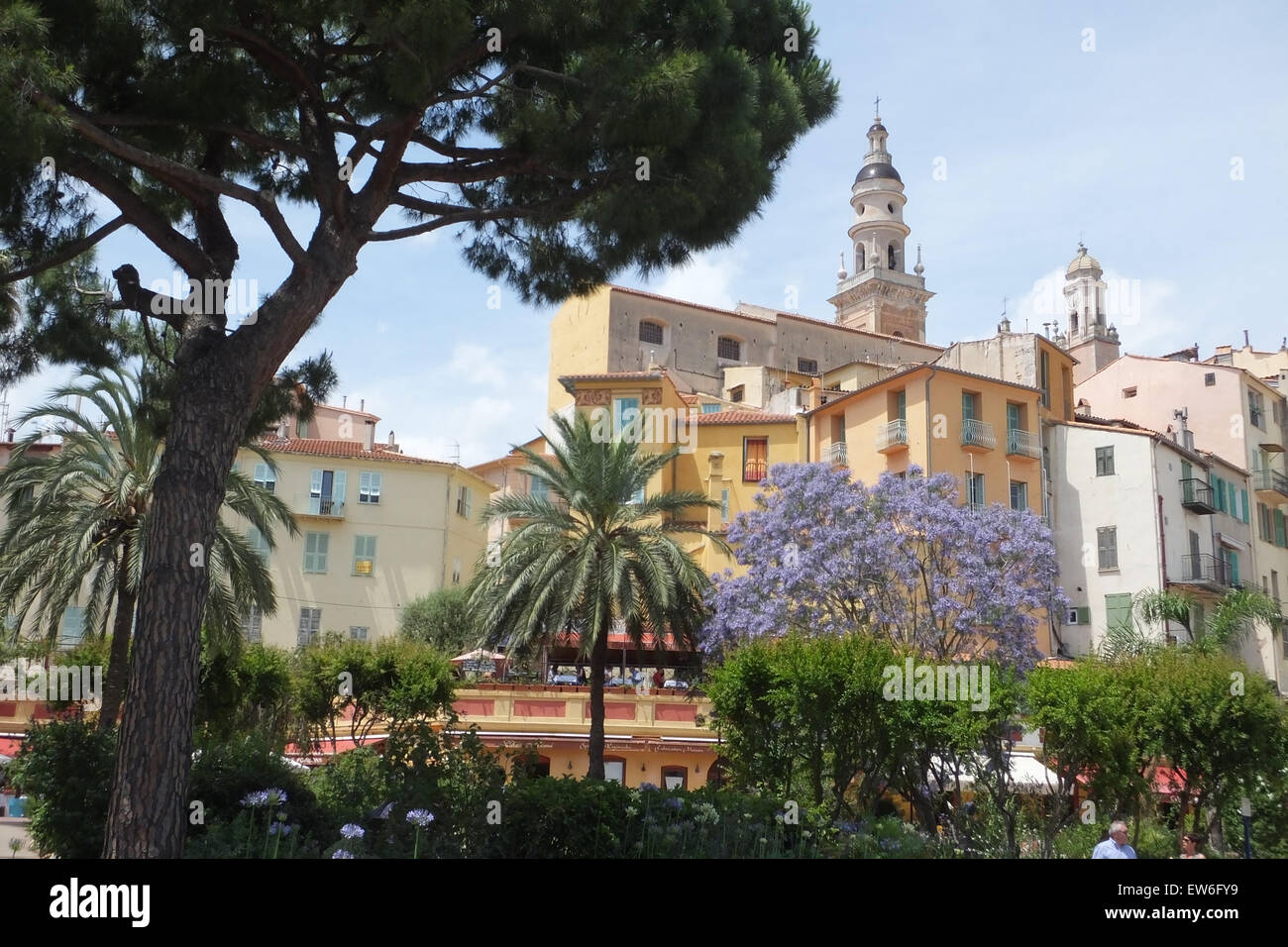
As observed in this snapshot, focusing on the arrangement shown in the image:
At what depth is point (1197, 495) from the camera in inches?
1724

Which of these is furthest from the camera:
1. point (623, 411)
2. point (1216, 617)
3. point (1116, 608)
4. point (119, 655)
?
point (623, 411)

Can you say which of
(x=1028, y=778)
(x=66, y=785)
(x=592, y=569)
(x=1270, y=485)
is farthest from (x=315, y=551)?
(x=1270, y=485)

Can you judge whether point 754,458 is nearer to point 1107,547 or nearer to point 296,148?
point 1107,547

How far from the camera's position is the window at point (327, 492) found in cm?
4806

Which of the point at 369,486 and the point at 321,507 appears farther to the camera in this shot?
the point at 369,486

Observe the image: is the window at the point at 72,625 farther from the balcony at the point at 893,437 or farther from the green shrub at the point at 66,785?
the green shrub at the point at 66,785

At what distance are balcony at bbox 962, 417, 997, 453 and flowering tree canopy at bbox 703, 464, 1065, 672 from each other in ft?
25.8

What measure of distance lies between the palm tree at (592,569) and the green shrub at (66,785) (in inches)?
518

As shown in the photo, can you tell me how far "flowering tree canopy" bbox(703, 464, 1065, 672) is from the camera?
3120 centimetres

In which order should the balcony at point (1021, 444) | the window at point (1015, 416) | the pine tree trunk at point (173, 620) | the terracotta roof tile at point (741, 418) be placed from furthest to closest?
the terracotta roof tile at point (741, 418), the window at point (1015, 416), the balcony at point (1021, 444), the pine tree trunk at point (173, 620)

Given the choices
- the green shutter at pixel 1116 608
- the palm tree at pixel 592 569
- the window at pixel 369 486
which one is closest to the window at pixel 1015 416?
the green shutter at pixel 1116 608

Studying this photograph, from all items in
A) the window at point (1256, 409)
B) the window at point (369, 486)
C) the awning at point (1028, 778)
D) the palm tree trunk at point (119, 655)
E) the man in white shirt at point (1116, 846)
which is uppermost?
the window at point (1256, 409)

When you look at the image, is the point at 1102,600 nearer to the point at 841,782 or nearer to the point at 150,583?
the point at 841,782

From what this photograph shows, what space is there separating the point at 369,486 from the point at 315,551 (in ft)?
11.1
